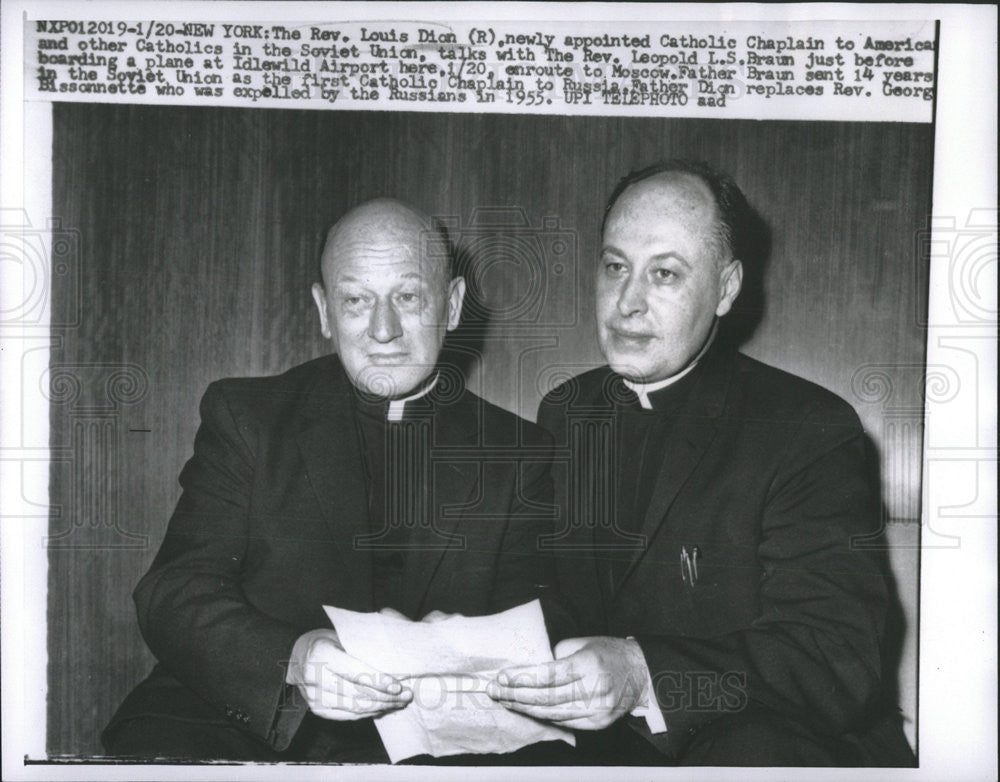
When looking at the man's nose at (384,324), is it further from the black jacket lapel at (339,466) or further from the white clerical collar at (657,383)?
the white clerical collar at (657,383)

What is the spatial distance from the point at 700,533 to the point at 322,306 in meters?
1.00

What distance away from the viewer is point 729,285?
7.02 feet

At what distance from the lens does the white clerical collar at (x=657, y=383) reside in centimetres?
213

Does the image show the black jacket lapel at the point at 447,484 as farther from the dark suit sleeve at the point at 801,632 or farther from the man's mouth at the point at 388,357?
the dark suit sleeve at the point at 801,632

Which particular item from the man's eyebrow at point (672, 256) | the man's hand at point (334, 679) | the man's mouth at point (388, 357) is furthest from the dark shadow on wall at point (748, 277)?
the man's hand at point (334, 679)

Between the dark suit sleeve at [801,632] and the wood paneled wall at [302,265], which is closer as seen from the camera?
the dark suit sleeve at [801,632]

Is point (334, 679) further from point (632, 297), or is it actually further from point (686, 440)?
point (632, 297)

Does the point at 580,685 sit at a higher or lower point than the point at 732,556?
lower

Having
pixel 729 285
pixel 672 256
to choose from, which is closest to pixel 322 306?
pixel 672 256

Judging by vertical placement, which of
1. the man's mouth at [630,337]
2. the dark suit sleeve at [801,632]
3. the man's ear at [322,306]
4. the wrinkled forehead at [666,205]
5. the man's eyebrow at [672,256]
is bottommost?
the dark suit sleeve at [801,632]

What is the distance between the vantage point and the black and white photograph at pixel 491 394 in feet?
6.84

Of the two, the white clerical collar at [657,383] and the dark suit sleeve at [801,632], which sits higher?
the white clerical collar at [657,383]

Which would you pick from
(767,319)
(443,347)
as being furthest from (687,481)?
(443,347)

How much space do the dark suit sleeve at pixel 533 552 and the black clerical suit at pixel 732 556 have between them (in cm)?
3
